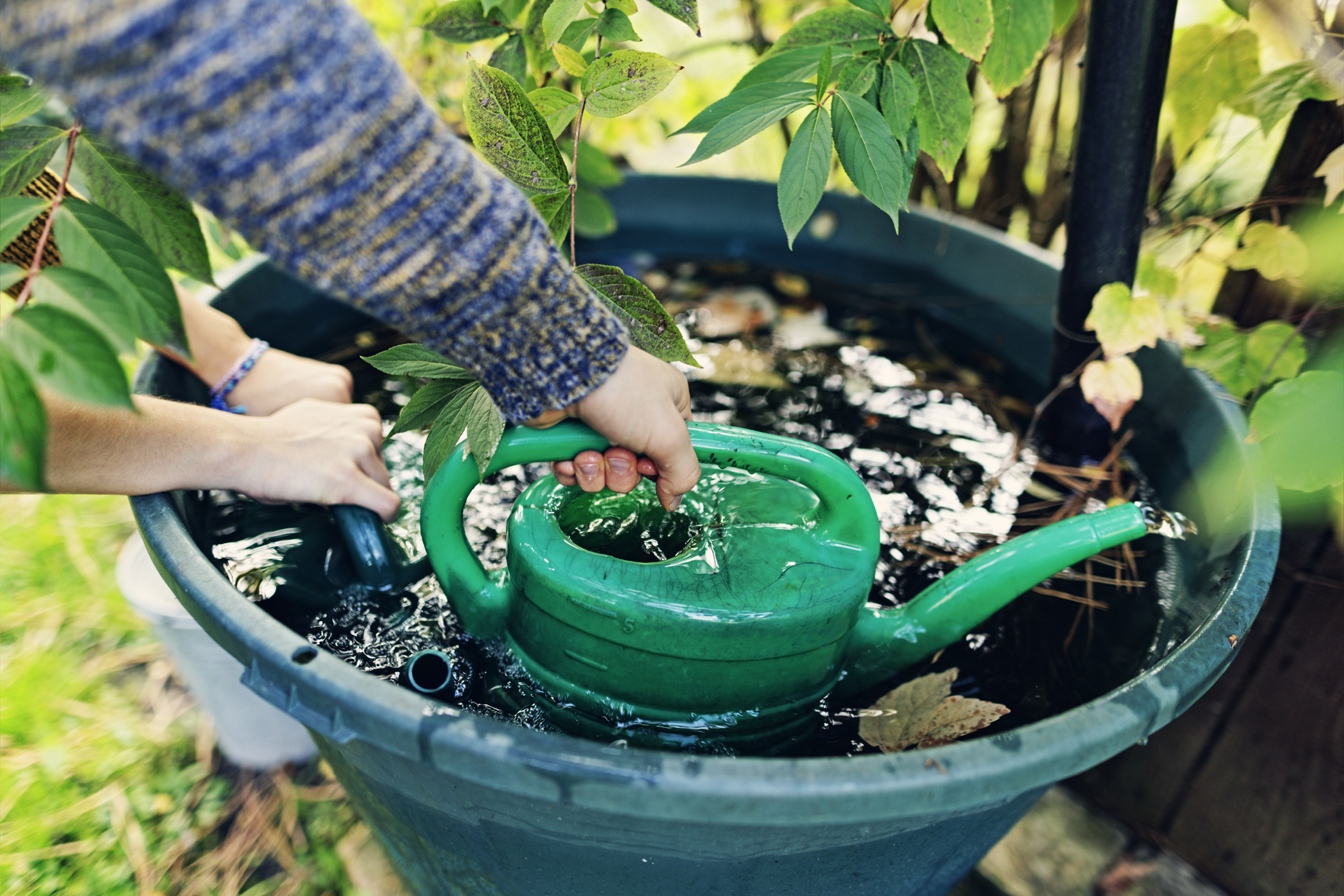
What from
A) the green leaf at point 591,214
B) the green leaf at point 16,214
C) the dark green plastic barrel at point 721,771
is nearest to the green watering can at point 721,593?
the dark green plastic barrel at point 721,771

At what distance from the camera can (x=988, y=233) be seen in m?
1.46

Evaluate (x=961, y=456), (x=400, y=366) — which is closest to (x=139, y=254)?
(x=400, y=366)

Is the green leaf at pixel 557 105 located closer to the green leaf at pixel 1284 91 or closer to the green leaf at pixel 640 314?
the green leaf at pixel 640 314

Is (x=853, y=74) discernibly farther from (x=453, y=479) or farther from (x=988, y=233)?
(x=988, y=233)

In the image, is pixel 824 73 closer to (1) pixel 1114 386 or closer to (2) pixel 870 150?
(2) pixel 870 150

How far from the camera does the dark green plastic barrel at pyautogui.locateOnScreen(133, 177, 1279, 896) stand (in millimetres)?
546

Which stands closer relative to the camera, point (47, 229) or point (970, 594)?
point (47, 229)

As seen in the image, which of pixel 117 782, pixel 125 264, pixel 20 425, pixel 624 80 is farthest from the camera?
pixel 117 782

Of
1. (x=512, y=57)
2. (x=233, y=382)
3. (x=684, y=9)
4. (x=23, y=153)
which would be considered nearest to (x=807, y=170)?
(x=684, y=9)

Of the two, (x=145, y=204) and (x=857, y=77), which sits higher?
(x=857, y=77)

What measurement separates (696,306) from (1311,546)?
3.46ft

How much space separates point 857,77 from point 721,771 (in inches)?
25.6

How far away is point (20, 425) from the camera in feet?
1.51

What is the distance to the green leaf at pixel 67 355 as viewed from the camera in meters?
0.46
